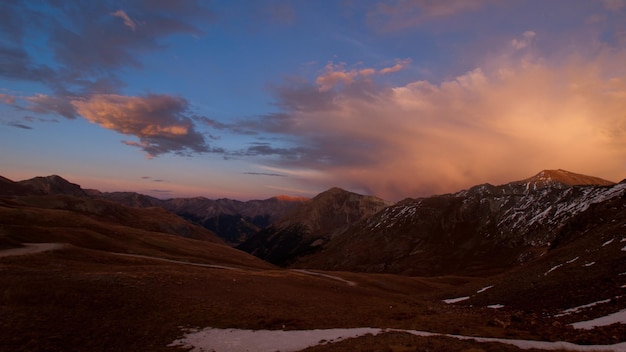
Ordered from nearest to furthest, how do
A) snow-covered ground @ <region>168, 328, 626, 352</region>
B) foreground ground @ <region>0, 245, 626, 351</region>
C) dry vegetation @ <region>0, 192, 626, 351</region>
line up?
foreground ground @ <region>0, 245, 626, 351</region>
dry vegetation @ <region>0, 192, 626, 351</region>
snow-covered ground @ <region>168, 328, 626, 352</region>

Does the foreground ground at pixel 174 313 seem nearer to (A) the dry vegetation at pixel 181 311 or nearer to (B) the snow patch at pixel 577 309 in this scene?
(A) the dry vegetation at pixel 181 311

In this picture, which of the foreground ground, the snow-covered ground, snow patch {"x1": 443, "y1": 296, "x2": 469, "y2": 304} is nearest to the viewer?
the foreground ground

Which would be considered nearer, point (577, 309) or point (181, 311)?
point (577, 309)

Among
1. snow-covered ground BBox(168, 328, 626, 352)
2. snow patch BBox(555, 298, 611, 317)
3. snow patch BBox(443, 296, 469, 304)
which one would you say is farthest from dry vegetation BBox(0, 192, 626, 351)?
snow patch BBox(443, 296, 469, 304)

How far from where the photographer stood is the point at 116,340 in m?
24.8

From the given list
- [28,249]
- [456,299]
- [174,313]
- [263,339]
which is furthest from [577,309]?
[28,249]

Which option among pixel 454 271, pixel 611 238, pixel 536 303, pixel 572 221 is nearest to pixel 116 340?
pixel 536 303

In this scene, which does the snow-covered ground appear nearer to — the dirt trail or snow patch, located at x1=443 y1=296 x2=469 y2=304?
snow patch, located at x1=443 y1=296 x2=469 y2=304

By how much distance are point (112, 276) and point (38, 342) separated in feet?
52.9

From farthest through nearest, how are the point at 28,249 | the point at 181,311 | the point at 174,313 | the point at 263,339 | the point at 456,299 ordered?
the point at 456,299
the point at 28,249
the point at 181,311
the point at 174,313
the point at 263,339

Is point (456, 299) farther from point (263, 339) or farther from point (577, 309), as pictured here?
point (263, 339)

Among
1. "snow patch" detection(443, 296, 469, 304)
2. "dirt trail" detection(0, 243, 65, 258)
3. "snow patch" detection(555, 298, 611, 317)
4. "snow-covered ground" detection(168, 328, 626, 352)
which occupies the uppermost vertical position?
"dirt trail" detection(0, 243, 65, 258)

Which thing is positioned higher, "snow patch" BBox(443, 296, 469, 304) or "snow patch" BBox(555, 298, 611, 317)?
"snow patch" BBox(555, 298, 611, 317)

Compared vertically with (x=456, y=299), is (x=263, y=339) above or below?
above
